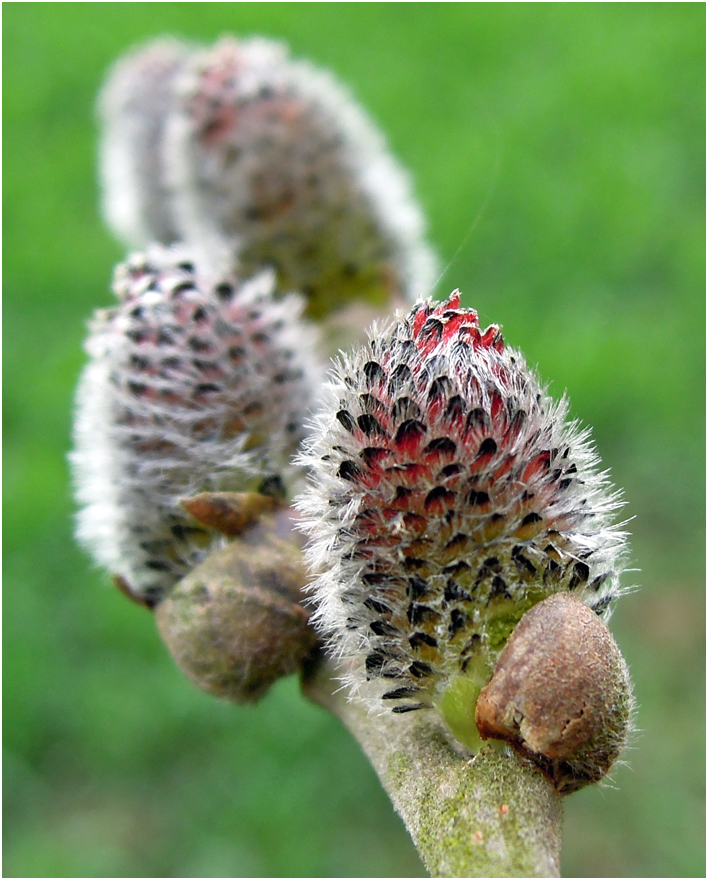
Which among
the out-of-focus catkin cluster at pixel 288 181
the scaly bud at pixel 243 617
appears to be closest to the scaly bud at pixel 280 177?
the out-of-focus catkin cluster at pixel 288 181

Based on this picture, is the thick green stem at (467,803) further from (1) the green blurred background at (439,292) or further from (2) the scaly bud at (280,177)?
(2) the scaly bud at (280,177)

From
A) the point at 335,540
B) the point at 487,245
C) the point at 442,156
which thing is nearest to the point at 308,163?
the point at 335,540

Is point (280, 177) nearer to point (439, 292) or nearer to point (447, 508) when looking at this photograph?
point (439, 292)

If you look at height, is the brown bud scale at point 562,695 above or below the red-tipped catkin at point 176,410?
below

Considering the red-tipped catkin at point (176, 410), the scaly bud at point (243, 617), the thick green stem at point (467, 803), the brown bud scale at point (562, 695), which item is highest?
the red-tipped catkin at point (176, 410)

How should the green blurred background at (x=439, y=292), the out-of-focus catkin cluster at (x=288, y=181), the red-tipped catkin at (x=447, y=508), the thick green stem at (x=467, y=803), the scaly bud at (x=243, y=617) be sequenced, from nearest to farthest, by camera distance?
the thick green stem at (x=467, y=803) → the red-tipped catkin at (x=447, y=508) → the scaly bud at (x=243, y=617) → the out-of-focus catkin cluster at (x=288, y=181) → the green blurred background at (x=439, y=292)

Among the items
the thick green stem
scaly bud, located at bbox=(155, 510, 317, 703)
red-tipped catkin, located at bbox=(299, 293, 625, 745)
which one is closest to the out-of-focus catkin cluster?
scaly bud, located at bbox=(155, 510, 317, 703)

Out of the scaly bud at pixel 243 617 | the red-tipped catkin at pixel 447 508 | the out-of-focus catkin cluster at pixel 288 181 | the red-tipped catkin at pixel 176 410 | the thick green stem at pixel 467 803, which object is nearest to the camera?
the thick green stem at pixel 467 803

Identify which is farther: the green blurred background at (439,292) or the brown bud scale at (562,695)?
the green blurred background at (439,292)
